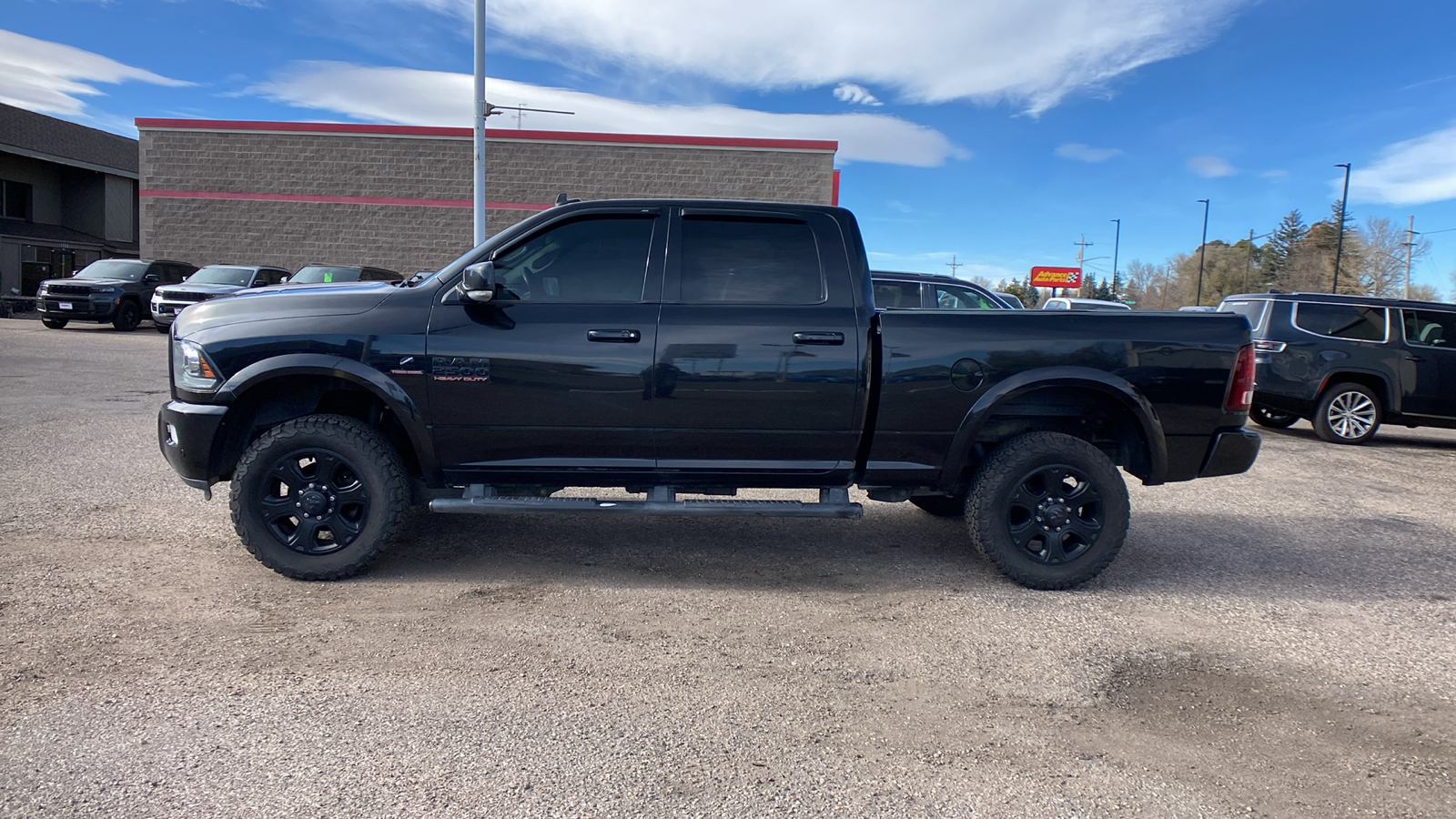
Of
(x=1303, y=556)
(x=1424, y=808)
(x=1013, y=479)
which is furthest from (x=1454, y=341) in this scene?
(x=1424, y=808)

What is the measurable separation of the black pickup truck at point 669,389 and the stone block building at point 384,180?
24.8 meters

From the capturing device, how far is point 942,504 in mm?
5742

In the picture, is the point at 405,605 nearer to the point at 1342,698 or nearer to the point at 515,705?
the point at 515,705

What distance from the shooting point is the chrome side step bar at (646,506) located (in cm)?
430

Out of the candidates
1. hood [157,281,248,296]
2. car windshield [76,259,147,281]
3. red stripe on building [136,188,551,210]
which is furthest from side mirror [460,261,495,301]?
red stripe on building [136,188,551,210]

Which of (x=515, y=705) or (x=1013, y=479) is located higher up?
(x=1013, y=479)

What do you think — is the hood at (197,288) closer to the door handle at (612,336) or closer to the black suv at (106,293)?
the black suv at (106,293)

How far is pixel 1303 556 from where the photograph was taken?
17.7 ft

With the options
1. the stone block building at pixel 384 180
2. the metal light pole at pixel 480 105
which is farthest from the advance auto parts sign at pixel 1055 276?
the metal light pole at pixel 480 105

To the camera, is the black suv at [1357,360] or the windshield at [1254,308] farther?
the windshield at [1254,308]

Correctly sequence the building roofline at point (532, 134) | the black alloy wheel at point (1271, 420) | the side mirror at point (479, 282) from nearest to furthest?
the side mirror at point (479, 282) < the black alloy wheel at point (1271, 420) < the building roofline at point (532, 134)

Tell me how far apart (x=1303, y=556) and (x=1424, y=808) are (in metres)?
3.16

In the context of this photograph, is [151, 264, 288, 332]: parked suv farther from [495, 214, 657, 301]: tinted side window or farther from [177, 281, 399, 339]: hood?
[495, 214, 657, 301]: tinted side window

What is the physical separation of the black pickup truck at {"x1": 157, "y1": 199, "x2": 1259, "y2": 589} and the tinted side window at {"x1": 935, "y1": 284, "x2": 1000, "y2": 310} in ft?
20.8
